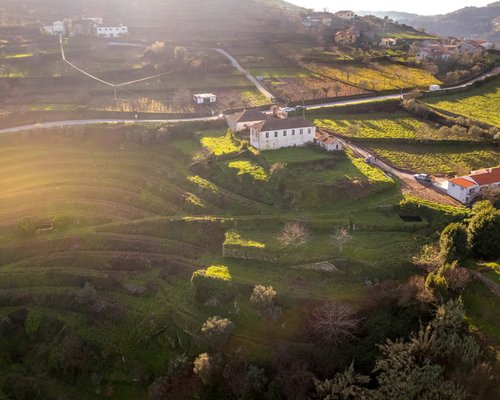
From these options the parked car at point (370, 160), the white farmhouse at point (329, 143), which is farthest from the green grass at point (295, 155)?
the parked car at point (370, 160)

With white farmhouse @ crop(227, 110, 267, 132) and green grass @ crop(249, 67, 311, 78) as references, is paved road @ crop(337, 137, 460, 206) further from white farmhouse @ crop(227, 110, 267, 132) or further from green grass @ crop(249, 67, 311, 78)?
green grass @ crop(249, 67, 311, 78)

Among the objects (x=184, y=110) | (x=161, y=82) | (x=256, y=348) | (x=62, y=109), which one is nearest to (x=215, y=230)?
(x=256, y=348)

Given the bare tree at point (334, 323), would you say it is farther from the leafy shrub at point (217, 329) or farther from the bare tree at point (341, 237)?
the bare tree at point (341, 237)

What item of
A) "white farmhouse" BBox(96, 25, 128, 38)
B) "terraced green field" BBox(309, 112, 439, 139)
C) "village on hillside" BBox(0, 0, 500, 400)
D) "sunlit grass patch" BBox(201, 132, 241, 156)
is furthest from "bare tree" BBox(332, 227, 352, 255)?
"white farmhouse" BBox(96, 25, 128, 38)

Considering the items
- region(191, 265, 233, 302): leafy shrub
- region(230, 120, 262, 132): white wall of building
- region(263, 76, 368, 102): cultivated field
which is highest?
region(263, 76, 368, 102): cultivated field

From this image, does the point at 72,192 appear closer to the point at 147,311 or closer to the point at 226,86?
the point at 147,311

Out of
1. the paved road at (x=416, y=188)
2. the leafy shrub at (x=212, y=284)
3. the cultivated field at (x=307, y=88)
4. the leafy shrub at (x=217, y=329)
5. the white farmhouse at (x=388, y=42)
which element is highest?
the white farmhouse at (x=388, y=42)

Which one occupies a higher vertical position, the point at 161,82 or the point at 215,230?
the point at 161,82
